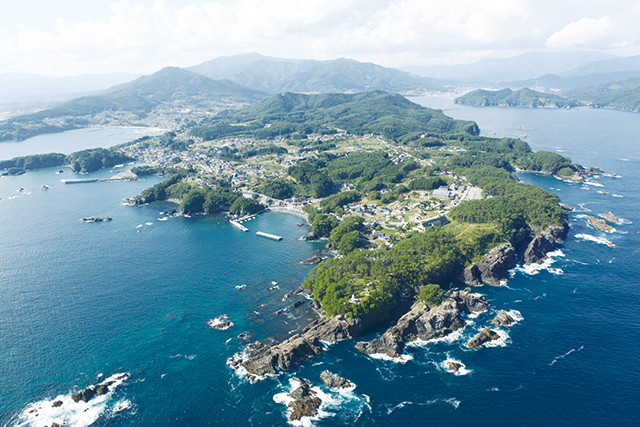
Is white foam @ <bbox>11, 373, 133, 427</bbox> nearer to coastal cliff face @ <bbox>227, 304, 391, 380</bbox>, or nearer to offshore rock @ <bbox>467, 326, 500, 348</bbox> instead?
coastal cliff face @ <bbox>227, 304, 391, 380</bbox>

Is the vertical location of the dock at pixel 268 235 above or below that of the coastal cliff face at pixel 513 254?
above

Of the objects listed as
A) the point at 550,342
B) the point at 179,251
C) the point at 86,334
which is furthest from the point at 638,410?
the point at 179,251

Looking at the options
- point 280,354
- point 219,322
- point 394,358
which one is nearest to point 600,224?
point 394,358

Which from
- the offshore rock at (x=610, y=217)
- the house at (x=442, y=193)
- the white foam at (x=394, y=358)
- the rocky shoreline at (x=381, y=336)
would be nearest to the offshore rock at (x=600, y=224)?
the offshore rock at (x=610, y=217)

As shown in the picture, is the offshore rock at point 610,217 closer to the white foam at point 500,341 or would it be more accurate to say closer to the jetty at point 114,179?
the white foam at point 500,341

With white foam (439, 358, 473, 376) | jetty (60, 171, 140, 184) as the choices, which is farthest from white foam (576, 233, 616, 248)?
jetty (60, 171, 140, 184)

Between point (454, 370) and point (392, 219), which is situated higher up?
point (392, 219)

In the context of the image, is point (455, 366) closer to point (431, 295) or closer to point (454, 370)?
point (454, 370)
